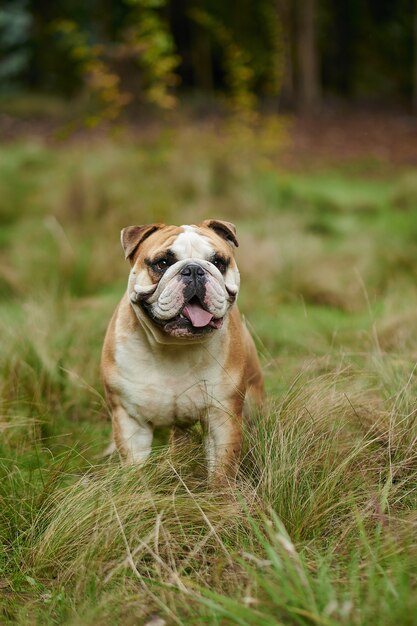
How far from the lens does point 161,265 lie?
12.4ft

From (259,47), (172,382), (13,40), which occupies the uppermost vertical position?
(172,382)

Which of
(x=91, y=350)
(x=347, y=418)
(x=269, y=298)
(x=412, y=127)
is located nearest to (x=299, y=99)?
(x=412, y=127)

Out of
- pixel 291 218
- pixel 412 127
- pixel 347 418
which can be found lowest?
pixel 412 127

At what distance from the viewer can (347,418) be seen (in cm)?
393

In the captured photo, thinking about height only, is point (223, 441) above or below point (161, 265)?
below

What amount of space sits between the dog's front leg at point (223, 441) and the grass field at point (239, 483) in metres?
0.07

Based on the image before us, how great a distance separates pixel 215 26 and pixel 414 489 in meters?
10.3

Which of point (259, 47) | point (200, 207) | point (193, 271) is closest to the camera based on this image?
point (193, 271)

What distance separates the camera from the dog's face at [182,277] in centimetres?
356

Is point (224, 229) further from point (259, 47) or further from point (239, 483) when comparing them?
point (259, 47)

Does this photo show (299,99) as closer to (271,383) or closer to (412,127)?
(412,127)

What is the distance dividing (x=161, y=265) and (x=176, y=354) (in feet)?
1.36

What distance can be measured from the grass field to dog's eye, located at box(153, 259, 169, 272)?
2.69 feet

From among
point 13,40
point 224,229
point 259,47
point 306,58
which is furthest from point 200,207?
point 13,40
